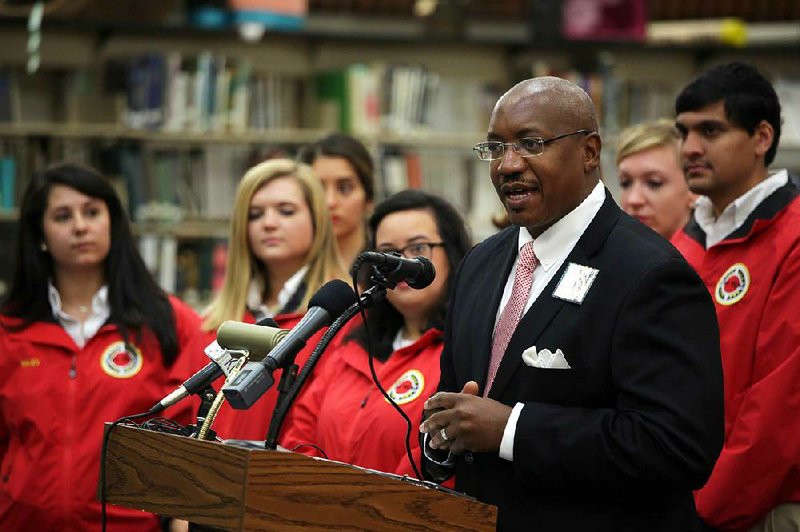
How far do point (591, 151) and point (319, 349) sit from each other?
2.10 feet

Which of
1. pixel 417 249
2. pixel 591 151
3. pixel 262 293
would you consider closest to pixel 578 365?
pixel 591 151

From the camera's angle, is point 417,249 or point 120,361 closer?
point 417,249

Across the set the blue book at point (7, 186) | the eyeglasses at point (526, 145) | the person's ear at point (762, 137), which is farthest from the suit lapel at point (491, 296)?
the blue book at point (7, 186)

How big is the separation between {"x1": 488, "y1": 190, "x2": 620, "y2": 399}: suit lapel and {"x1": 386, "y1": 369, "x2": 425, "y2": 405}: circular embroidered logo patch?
0.75 m

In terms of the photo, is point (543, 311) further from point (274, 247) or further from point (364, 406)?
point (274, 247)

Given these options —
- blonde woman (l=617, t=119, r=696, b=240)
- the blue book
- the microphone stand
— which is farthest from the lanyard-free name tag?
the blue book

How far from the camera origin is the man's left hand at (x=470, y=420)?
2.06m

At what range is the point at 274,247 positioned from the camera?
3.59 meters

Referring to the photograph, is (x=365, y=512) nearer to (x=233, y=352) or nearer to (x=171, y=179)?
(x=233, y=352)

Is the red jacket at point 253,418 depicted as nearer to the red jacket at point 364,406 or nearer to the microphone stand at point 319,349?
the red jacket at point 364,406

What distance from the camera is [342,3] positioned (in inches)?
261

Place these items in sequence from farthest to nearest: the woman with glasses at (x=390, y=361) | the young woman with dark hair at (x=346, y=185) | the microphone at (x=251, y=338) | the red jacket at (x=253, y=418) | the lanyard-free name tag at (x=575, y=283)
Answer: the young woman with dark hair at (x=346, y=185)
the red jacket at (x=253, y=418)
the woman with glasses at (x=390, y=361)
the lanyard-free name tag at (x=575, y=283)
the microphone at (x=251, y=338)

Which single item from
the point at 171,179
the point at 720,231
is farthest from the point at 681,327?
the point at 171,179

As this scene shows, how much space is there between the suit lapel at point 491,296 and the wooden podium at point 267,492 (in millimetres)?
345
